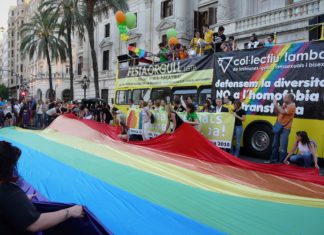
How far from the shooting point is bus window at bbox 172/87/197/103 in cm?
1227

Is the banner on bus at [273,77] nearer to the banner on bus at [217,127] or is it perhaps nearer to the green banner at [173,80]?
the green banner at [173,80]

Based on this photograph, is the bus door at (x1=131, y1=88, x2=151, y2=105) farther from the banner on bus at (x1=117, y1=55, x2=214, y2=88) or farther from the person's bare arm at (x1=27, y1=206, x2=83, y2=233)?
the person's bare arm at (x1=27, y1=206, x2=83, y2=233)

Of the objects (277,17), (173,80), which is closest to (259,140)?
(173,80)

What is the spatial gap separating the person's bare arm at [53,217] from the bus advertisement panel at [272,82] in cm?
750

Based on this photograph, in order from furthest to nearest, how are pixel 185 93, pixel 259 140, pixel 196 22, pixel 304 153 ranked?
pixel 196 22 < pixel 185 93 < pixel 259 140 < pixel 304 153

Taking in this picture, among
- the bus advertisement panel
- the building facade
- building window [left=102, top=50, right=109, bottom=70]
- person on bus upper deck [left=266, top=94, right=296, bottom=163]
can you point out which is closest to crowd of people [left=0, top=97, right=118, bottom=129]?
the bus advertisement panel

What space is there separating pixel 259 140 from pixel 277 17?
40.4 feet

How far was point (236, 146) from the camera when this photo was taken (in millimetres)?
9930

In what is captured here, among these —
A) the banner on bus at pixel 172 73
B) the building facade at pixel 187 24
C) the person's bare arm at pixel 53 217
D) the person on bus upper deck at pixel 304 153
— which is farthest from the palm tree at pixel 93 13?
the person's bare arm at pixel 53 217

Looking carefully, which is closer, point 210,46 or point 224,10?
point 210,46

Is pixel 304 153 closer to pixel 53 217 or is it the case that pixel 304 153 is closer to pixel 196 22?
pixel 53 217

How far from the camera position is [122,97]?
53.7ft

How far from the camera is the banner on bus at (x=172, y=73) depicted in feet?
39.0

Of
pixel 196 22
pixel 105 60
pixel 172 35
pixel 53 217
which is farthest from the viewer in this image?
pixel 105 60
